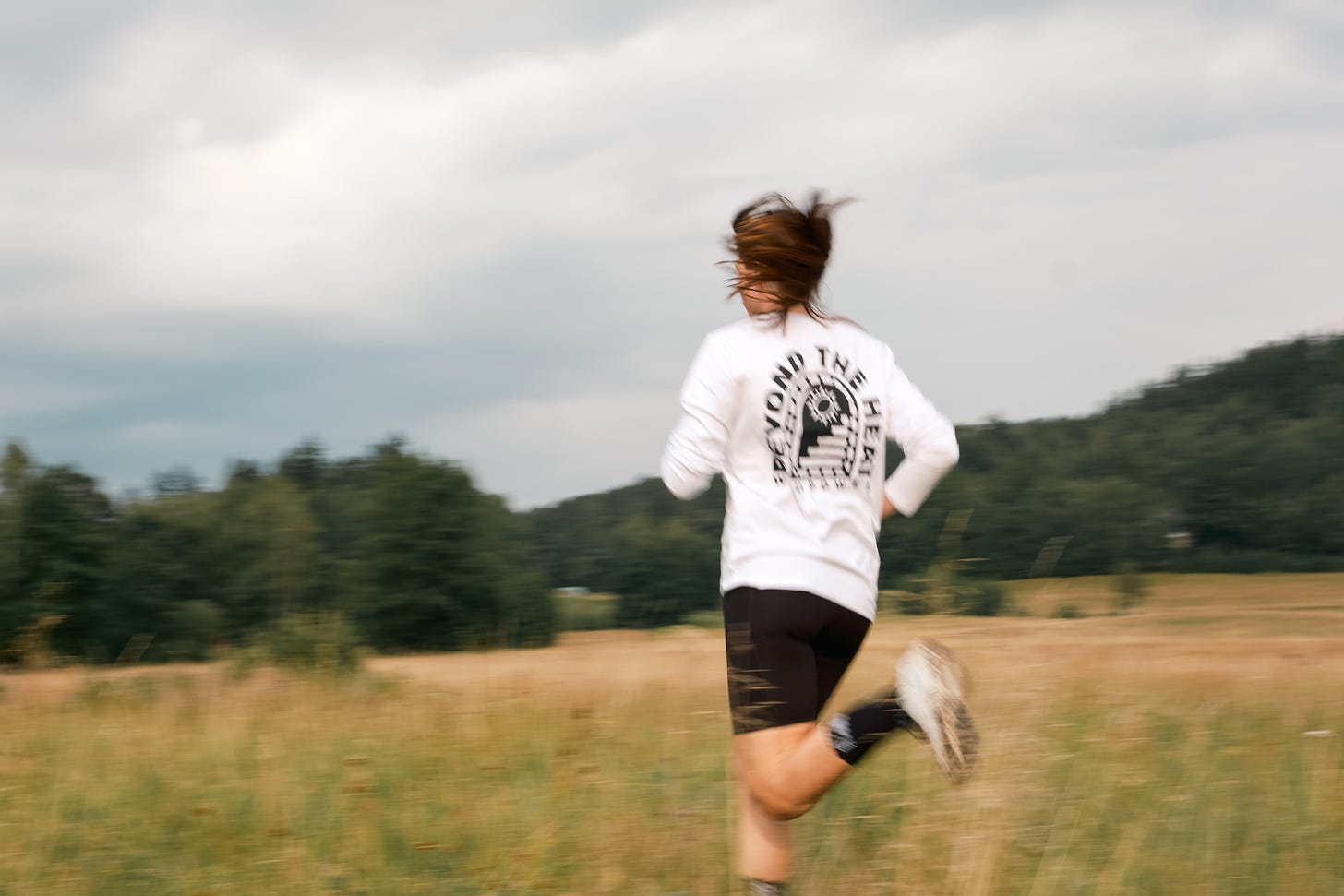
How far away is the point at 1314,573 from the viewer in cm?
4372

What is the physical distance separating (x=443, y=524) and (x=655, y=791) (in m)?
59.7

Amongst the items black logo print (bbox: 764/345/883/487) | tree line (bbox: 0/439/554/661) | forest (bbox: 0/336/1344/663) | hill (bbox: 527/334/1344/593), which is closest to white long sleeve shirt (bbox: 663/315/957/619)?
black logo print (bbox: 764/345/883/487)

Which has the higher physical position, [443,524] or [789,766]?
[443,524]

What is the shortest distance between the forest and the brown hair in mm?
28960

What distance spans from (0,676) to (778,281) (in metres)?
5.89

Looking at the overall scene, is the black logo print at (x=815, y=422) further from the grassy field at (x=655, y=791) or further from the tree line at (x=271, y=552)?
the tree line at (x=271, y=552)

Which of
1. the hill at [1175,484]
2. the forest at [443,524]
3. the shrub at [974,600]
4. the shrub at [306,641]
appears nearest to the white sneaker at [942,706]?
the shrub at [974,600]

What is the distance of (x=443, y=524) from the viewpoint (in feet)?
205

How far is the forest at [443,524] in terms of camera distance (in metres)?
43.3

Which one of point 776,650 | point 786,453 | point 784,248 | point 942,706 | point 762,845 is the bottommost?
point 762,845

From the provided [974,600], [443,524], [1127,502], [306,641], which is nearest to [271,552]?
[443,524]

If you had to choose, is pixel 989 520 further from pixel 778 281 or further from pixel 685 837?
pixel 778 281

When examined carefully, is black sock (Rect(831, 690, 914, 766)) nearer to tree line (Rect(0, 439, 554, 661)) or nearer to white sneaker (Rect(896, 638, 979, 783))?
white sneaker (Rect(896, 638, 979, 783))

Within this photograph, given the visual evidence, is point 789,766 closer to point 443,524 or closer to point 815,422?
point 815,422
